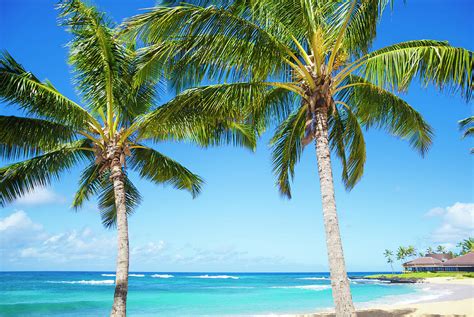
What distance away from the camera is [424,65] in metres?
7.21

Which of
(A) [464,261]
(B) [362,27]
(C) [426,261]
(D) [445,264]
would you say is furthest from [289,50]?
(C) [426,261]

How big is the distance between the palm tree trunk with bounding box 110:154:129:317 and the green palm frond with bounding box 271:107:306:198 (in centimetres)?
392

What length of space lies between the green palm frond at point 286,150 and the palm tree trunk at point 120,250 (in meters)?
3.92

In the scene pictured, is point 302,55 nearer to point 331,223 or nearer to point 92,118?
point 331,223

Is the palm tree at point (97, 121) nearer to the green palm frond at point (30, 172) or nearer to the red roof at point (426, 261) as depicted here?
the green palm frond at point (30, 172)

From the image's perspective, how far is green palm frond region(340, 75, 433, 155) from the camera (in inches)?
359

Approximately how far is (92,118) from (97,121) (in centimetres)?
42

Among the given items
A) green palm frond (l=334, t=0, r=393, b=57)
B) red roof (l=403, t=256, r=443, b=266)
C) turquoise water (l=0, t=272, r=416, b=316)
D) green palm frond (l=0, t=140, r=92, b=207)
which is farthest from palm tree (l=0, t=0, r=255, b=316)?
red roof (l=403, t=256, r=443, b=266)

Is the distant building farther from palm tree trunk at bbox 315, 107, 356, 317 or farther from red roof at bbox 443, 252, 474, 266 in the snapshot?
palm tree trunk at bbox 315, 107, 356, 317

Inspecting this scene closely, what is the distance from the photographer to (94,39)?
938cm

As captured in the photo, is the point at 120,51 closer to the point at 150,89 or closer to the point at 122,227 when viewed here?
the point at 150,89

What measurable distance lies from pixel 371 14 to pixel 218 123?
4007mm

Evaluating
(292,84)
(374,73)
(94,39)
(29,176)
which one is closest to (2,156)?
(29,176)

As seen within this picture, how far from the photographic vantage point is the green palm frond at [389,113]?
29.9ft
